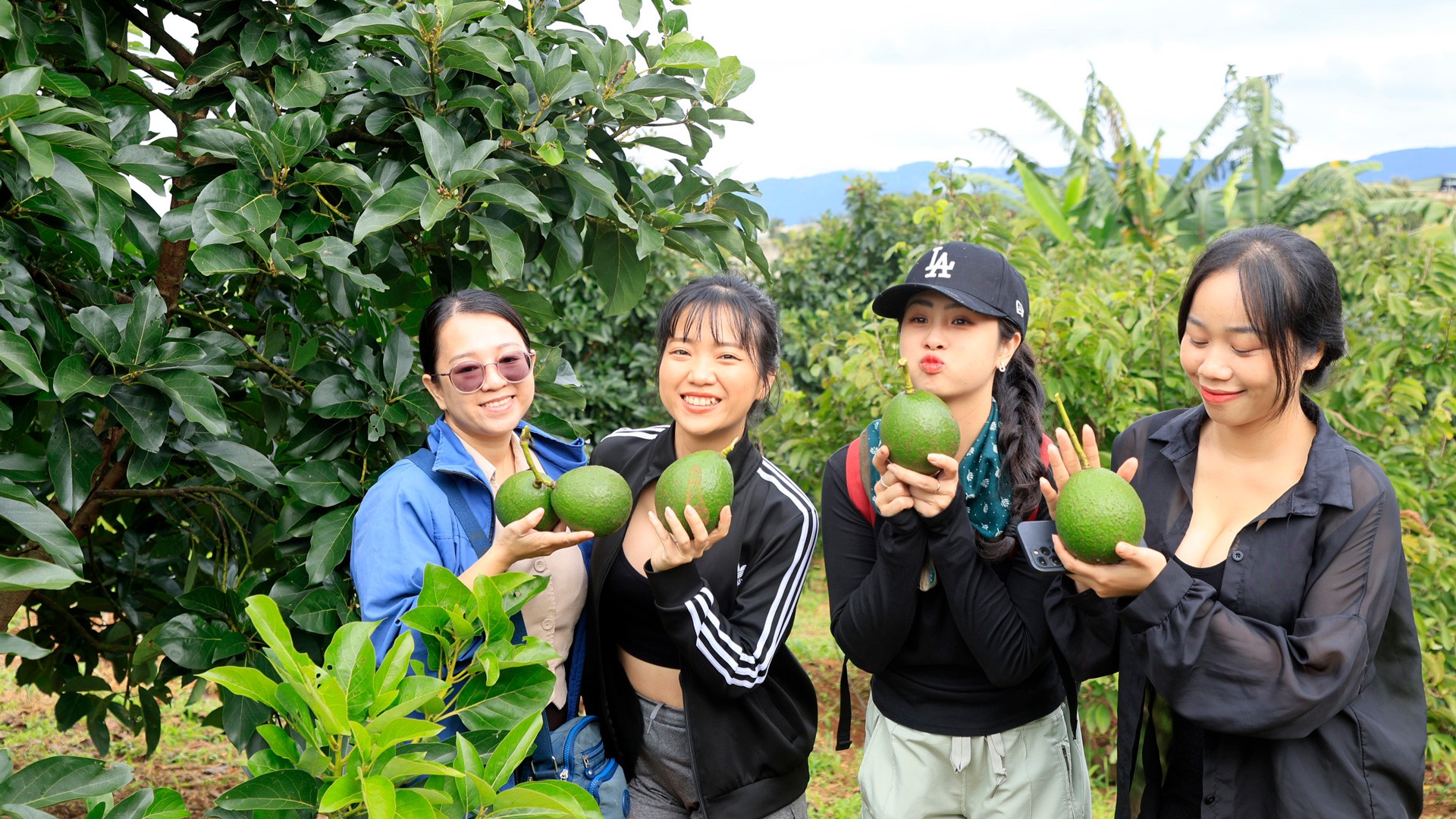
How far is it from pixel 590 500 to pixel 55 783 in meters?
0.90

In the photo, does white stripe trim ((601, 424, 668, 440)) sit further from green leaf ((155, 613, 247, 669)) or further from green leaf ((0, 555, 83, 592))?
green leaf ((0, 555, 83, 592))

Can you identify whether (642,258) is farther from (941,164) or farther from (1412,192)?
(1412,192)

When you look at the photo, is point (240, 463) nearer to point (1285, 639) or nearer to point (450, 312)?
point (450, 312)

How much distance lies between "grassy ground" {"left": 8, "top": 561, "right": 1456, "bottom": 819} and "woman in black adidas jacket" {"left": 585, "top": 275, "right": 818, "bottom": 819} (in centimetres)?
217

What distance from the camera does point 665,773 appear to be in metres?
2.17

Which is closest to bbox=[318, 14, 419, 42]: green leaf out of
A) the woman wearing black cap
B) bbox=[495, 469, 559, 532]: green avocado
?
bbox=[495, 469, 559, 532]: green avocado

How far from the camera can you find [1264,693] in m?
1.64

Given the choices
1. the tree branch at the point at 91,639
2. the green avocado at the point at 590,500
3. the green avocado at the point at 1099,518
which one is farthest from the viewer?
the tree branch at the point at 91,639

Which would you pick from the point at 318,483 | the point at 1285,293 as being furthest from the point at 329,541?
the point at 1285,293

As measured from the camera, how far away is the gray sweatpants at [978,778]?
2.11m

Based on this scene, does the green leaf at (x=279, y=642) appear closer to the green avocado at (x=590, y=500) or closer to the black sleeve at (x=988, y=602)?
the green avocado at (x=590, y=500)

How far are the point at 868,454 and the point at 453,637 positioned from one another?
91cm

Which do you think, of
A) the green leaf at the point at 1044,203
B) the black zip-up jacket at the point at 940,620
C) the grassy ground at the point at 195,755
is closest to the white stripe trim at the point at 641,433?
the black zip-up jacket at the point at 940,620

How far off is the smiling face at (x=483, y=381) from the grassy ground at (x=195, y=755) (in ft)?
8.05
